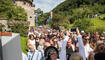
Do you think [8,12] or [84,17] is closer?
[8,12]

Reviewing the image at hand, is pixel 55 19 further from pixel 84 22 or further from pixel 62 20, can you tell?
pixel 84 22

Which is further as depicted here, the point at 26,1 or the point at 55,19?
the point at 55,19

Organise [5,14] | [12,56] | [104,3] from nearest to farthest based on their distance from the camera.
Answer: [12,56]
[5,14]
[104,3]

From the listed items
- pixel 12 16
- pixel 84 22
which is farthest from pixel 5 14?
pixel 84 22

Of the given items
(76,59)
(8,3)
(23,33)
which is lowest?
(23,33)

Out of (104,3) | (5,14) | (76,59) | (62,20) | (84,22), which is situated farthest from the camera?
(104,3)

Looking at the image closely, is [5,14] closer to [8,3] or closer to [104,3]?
[8,3]

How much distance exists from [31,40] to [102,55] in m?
4.96

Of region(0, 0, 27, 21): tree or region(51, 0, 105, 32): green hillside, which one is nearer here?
region(0, 0, 27, 21): tree

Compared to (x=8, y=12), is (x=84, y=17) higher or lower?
lower

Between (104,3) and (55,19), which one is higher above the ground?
(104,3)

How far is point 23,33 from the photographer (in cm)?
1838

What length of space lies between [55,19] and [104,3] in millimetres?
57917

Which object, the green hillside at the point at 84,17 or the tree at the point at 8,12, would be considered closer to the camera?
the tree at the point at 8,12
